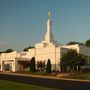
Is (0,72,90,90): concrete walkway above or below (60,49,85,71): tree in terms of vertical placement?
below

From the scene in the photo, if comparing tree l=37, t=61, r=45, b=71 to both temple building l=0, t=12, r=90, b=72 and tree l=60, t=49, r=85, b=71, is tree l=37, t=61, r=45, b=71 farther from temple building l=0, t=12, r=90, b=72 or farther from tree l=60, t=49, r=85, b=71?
tree l=60, t=49, r=85, b=71

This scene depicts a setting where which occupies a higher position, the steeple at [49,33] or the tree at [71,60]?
the steeple at [49,33]

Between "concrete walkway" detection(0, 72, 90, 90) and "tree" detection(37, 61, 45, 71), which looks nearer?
"concrete walkway" detection(0, 72, 90, 90)

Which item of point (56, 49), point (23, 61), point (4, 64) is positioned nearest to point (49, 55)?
point (56, 49)

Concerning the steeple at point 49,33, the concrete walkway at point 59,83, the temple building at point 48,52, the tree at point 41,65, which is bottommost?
the concrete walkway at point 59,83

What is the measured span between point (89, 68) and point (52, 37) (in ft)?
58.3

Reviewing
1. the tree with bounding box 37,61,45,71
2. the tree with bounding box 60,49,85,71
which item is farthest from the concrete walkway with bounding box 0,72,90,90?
the tree with bounding box 37,61,45,71

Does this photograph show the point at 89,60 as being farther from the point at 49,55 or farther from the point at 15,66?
the point at 15,66

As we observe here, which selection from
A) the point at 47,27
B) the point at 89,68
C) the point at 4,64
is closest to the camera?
the point at 89,68

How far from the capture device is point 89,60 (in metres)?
73.9

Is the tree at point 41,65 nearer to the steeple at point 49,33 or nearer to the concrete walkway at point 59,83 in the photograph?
the steeple at point 49,33

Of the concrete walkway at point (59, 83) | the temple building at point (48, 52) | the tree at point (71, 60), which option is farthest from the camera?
the temple building at point (48, 52)

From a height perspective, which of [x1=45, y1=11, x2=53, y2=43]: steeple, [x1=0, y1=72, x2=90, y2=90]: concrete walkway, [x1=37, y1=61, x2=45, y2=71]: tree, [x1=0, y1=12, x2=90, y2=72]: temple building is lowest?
[x1=0, y1=72, x2=90, y2=90]: concrete walkway

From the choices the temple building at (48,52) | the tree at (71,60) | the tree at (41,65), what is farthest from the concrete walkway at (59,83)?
the tree at (41,65)
